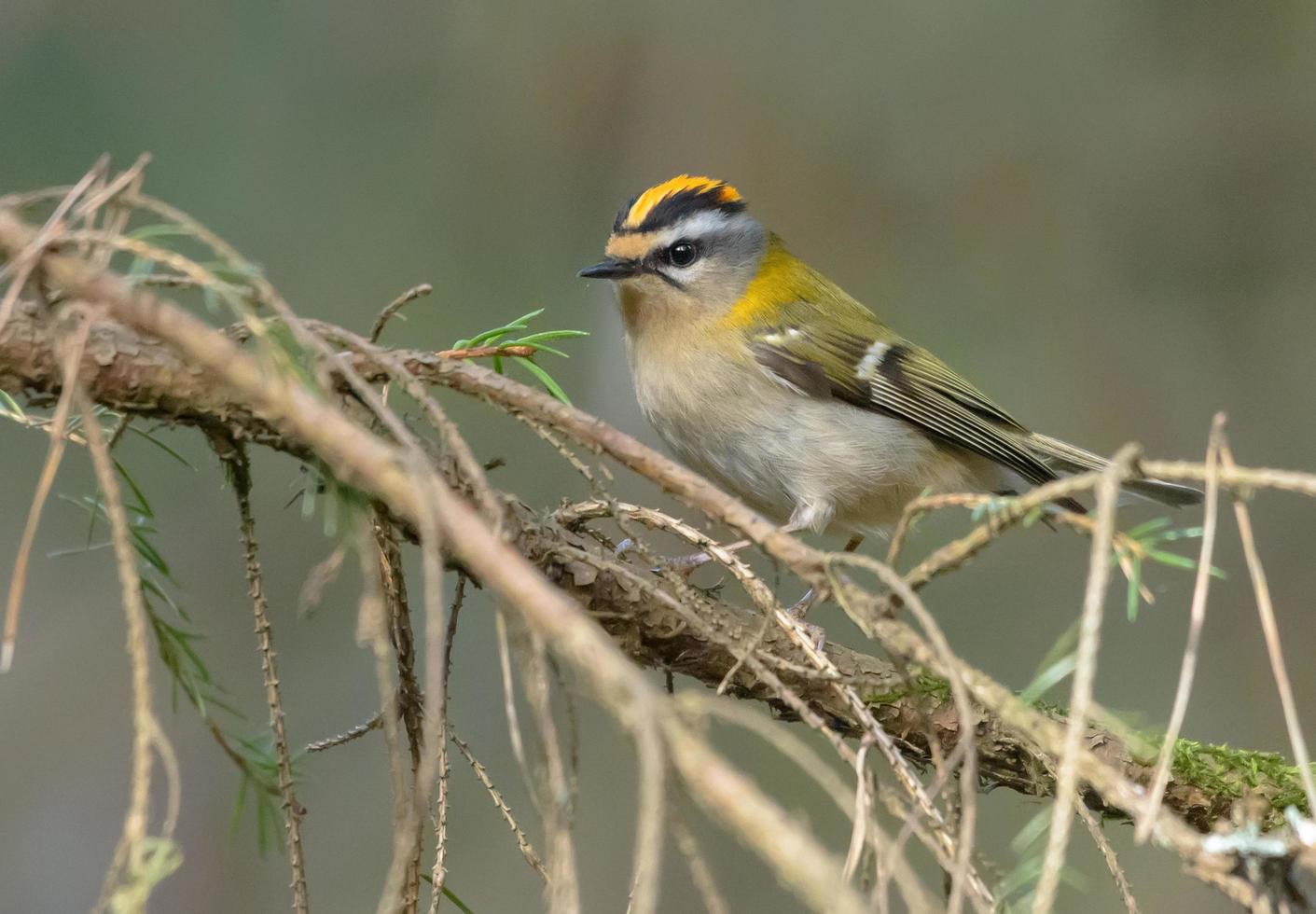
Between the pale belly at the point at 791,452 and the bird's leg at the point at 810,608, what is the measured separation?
0.22 metres

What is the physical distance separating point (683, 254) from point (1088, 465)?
1014 mm

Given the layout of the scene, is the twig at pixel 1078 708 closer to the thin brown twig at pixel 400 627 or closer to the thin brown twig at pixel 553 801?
the thin brown twig at pixel 553 801

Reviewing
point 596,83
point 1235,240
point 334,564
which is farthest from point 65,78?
point 1235,240

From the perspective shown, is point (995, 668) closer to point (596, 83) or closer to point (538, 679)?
point (596, 83)

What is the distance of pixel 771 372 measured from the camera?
2.41 meters

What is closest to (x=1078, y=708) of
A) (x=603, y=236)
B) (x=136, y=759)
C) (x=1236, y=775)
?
(x=136, y=759)

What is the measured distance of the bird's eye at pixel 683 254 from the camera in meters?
2.51

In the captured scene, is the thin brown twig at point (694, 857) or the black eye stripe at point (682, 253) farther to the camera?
the black eye stripe at point (682, 253)

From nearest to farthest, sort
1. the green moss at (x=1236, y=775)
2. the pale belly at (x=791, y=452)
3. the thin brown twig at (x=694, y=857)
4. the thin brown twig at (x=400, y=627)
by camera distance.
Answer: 1. the thin brown twig at (x=694, y=857)
2. the thin brown twig at (x=400, y=627)
3. the green moss at (x=1236, y=775)
4. the pale belly at (x=791, y=452)

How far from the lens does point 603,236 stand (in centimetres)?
372

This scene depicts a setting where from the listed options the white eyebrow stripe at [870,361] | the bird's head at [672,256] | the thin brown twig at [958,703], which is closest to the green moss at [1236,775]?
the thin brown twig at [958,703]

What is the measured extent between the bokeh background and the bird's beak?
3.01 ft

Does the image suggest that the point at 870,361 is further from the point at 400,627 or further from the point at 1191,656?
the point at 1191,656

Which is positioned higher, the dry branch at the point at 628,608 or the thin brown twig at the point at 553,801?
the dry branch at the point at 628,608
